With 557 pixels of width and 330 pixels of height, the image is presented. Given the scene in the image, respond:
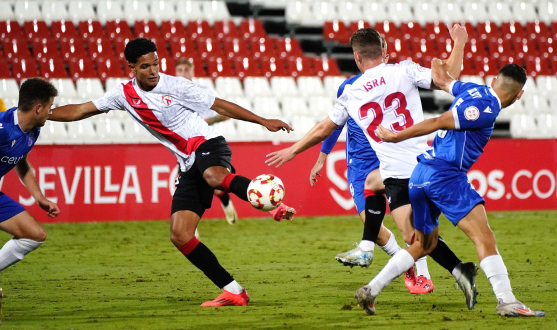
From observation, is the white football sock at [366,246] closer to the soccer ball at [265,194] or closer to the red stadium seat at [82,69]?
the soccer ball at [265,194]

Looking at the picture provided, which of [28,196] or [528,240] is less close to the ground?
[28,196]

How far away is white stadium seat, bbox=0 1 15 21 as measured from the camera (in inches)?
609

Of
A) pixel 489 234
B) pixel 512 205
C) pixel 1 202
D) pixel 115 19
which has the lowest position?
pixel 512 205

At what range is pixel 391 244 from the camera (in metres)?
6.25

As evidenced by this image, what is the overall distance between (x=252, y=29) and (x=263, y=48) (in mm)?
742

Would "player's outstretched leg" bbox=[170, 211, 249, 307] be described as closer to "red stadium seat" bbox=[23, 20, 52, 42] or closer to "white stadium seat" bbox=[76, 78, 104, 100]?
"white stadium seat" bbox=[76, 78, 104, 100]

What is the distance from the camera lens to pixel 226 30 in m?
16.1

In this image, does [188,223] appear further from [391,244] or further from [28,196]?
[28,196]

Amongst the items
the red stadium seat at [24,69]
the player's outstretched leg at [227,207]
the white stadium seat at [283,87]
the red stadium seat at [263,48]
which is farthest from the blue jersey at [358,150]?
the red stadium seat at [24,69]

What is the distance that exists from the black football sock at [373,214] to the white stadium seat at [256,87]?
28.8ft

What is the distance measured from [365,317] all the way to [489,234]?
3.45 feet

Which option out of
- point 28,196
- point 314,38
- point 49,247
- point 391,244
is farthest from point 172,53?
point 391,244

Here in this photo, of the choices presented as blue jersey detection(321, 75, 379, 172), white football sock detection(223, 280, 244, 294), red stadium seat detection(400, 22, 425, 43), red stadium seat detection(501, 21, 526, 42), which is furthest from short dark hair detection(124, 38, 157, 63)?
red stadium seat detection(501, 21, 526, 42)

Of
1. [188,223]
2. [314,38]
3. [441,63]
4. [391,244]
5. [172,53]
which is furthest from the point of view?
[314,38]
